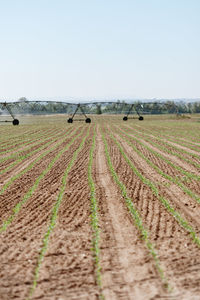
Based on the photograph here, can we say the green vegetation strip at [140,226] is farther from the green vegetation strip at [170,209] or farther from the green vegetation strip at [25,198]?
the green vegetation strip at [25,198]

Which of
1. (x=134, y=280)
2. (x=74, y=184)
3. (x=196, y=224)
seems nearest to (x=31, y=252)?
(x=134, y=280)

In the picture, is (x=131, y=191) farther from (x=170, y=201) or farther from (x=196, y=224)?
(x=196, y=224)

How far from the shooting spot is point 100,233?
8.41 metres

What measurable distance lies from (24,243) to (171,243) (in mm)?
3354

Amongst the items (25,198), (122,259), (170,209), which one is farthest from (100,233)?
(25,198)

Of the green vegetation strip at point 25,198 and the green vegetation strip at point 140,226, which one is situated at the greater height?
the green vegetation strip at point 25,198

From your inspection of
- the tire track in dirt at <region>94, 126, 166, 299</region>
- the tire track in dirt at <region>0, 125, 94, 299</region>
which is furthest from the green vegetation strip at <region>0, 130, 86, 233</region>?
the tire track in dirt at <region>94, 126, 166, 299</region>

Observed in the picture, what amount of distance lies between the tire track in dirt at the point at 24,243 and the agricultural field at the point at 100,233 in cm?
2

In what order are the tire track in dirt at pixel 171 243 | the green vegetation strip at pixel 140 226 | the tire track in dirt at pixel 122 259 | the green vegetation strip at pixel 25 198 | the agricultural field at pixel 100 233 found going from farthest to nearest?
Result: 1. the green vegetation strip at pixel 25 198
2. the green vegetation strip at pixel 140 226
3. the tire track in dirt at pixel 171 243
4. the agricultural field at pixel 100 233
5. the tire track in dirt at pixel 122 259

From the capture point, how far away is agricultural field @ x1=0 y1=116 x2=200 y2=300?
607cm

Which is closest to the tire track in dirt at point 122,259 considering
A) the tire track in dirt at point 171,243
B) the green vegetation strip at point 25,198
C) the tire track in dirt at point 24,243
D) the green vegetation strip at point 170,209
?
the tire track in dirt at point 171,243

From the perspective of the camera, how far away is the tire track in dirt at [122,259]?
19.3 ft

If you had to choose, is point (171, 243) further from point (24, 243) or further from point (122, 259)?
point (24, 243)

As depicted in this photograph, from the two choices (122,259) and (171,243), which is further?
(171,243)
